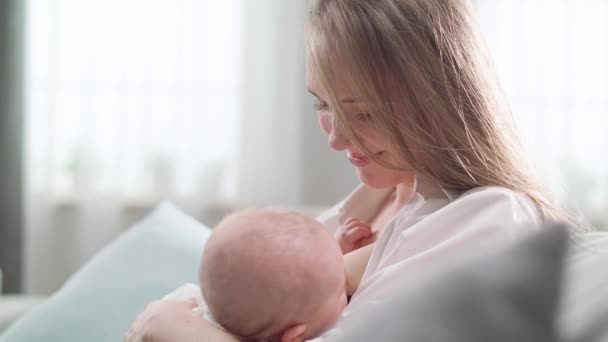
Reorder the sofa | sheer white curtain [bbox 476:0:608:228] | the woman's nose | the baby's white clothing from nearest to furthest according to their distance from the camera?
1. the sofa
2. the baby's white clothing
3. the woman's nose
4. sheer white curtain [bbox 476:0:608:228]

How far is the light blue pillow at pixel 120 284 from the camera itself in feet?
5.26

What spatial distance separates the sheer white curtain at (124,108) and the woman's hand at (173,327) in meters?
2.47

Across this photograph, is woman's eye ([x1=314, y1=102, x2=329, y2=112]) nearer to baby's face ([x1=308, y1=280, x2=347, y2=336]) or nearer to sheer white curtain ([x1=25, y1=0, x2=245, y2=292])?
baby's face ([x1=308, y1=280, x2=347, y2=336])

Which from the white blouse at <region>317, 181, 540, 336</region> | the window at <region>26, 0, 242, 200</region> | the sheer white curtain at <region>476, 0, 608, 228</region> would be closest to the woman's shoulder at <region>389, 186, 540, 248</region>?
the white blouse at <region>317, 181, 540, 336</region>

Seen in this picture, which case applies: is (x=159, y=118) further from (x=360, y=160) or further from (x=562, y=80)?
(x=360, y=160)

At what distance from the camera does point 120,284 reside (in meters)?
1.69

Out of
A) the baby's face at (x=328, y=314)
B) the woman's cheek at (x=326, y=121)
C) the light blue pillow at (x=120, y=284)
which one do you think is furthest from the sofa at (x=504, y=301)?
the light blue pillow at (x=120, y=284)

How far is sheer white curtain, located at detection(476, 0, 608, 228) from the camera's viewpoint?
3.45 m

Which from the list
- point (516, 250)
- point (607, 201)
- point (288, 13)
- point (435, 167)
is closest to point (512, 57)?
point (607, 201)

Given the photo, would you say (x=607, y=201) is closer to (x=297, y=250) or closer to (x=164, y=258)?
(x=164, y=258)

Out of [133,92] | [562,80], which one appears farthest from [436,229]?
[133,92]

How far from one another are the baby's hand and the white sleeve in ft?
0.55

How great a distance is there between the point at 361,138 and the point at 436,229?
8.9 inches

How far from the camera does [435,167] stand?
3.90 feet
